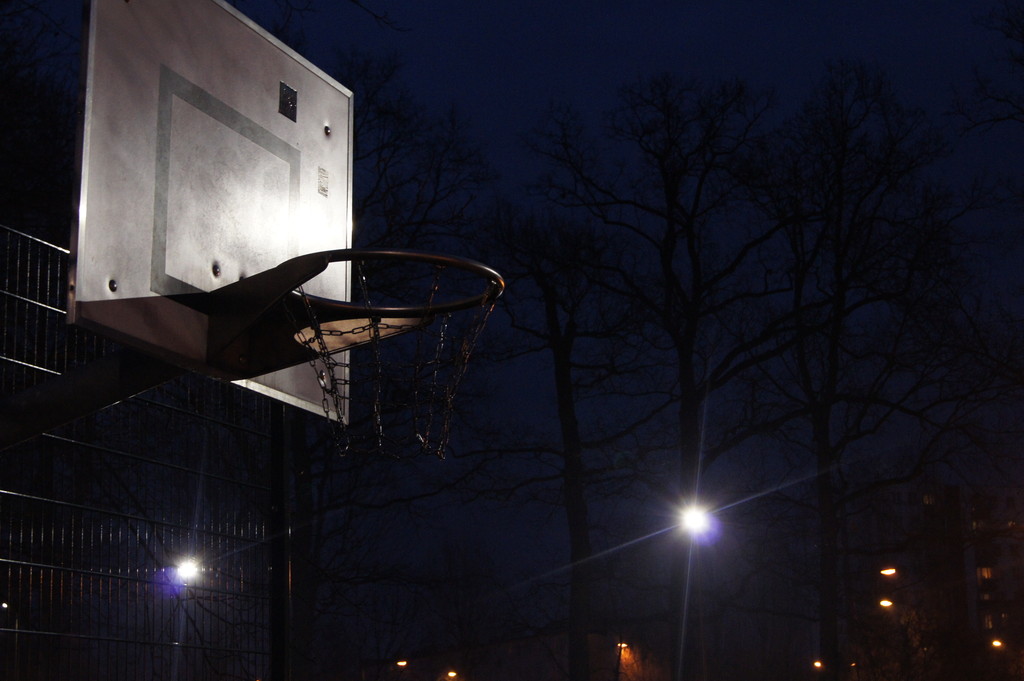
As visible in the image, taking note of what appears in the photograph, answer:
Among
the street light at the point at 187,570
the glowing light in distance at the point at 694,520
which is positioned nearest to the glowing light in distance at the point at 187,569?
the street light at the point at 187,570

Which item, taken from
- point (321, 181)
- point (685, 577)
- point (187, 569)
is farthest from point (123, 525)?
point (685, 577)

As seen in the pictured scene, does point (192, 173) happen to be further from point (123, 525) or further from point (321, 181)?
point (123, 525)

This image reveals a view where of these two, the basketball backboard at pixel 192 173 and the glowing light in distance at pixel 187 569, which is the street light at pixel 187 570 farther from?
the basketball backboard at pixel 192 173

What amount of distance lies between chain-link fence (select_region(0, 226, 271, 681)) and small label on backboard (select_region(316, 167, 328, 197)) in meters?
1.28

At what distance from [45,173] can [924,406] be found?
12.7 meters

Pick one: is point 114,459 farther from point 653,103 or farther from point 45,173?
point 653,103

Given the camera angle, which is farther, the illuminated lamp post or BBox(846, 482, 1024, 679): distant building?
BBox(846, 482, 1024, 679): distant building

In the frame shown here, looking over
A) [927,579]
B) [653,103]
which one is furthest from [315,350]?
[927,579]

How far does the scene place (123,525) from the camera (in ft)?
18.5

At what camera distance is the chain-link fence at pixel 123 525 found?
530 cm

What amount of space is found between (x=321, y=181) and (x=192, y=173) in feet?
3.17

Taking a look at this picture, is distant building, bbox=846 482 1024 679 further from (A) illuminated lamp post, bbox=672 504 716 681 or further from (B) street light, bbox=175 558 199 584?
(B) street light, bbox=175 558 199 584

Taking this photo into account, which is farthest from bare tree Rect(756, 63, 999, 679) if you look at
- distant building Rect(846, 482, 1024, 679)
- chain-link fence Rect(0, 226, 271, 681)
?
chain-link fence Rect(0, 226, 271, 681)

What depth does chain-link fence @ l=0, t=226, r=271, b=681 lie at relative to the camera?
5305mm
